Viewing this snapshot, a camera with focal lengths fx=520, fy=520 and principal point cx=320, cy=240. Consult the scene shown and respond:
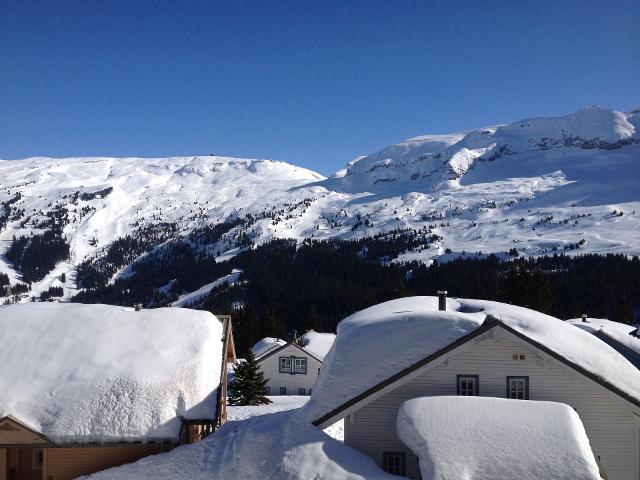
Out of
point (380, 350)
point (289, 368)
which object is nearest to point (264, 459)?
point (380, 350)

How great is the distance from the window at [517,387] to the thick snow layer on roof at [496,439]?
3.81ft

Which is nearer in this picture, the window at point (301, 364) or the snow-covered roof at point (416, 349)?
the snow-covered roof at point (416, 349)

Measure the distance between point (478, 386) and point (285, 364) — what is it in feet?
124

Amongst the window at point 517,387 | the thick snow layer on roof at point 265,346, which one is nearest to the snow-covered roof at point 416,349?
the window at point 517,387

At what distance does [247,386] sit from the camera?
1676 inches

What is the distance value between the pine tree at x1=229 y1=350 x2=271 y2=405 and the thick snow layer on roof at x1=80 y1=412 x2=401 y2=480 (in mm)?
24124

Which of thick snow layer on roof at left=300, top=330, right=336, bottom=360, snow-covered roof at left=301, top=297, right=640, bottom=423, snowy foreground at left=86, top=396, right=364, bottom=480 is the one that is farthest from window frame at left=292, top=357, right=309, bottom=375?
snowy foreground at left=86, top=396, right=364, bottom=480

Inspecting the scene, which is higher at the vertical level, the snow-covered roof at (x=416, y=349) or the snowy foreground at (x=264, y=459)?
the snow-covered roof at (x=416, y=349)

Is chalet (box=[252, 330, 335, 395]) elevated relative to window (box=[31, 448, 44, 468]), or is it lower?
lower

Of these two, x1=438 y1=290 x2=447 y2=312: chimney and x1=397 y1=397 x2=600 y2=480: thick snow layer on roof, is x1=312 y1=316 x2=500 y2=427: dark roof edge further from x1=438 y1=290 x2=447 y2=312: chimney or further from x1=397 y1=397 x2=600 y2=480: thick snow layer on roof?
x1=438 y1=290 x2=447 y2=312: chimney

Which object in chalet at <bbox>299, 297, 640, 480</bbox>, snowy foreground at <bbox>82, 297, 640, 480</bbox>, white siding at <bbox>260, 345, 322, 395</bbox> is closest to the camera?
snowy foreground at <bbox>82, 297, 640, 480</bbox>

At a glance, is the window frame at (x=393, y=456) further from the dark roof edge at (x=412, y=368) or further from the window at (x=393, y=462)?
the dark roof edge at (x=412, y=368)

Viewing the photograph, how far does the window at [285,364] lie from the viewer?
5309 centimetres

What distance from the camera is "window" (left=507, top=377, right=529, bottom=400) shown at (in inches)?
673
